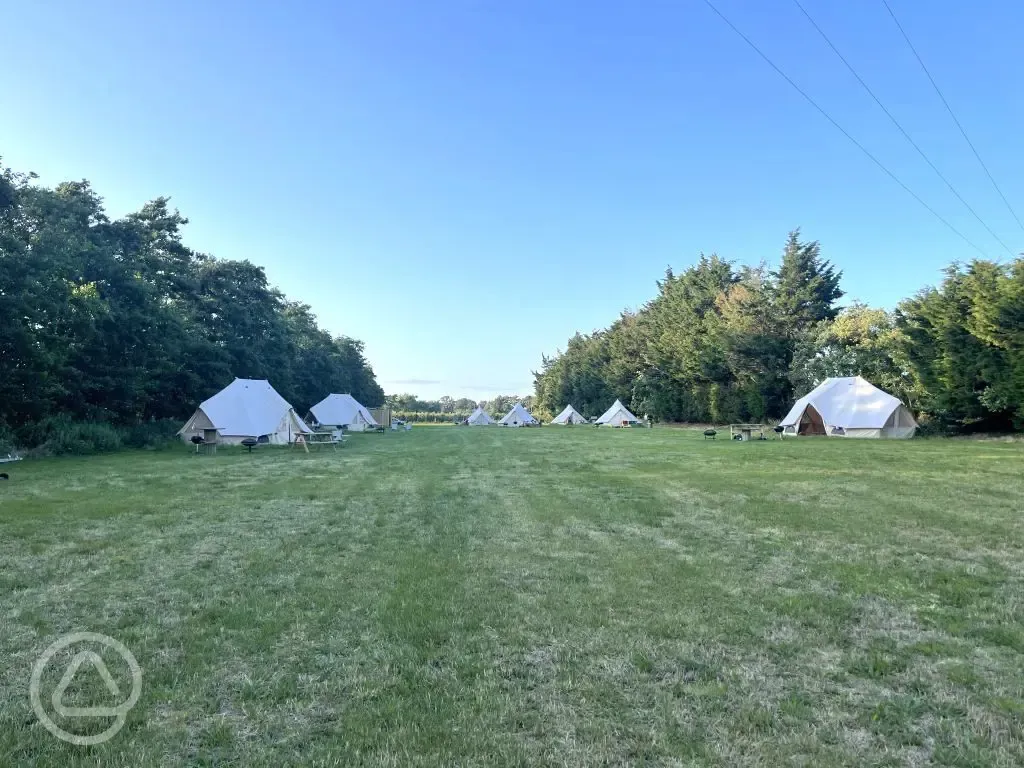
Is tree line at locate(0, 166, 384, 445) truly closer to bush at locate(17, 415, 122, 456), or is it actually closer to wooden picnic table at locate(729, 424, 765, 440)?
bush at locate(17, 415, 122, 456)

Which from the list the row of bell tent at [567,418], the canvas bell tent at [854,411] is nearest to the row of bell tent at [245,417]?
the canvas bell tent at [854,411]

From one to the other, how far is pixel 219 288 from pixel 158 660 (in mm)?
35826

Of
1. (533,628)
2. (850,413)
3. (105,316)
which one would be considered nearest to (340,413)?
(105,316)

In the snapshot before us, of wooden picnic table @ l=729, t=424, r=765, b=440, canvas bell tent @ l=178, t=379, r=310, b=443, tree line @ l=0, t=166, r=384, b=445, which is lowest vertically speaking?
wooden picnic table @ l=729, t=424, r=765, b=440

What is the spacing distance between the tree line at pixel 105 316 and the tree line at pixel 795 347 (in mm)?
30166

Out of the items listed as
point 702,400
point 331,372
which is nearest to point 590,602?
point 702,400

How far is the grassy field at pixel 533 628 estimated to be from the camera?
251cm

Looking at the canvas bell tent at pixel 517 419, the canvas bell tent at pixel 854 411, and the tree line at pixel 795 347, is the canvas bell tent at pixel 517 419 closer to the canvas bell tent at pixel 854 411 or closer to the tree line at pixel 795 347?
the tree line at pixel 795 347

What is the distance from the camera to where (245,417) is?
77.5 feet

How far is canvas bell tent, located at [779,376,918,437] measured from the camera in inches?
979

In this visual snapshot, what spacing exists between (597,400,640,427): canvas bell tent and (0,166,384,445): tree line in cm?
2894

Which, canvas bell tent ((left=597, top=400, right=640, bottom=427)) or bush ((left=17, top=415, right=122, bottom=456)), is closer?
bush ((left=17, top=415, right=122, bottom=456))

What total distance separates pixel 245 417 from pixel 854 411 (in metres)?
26.2

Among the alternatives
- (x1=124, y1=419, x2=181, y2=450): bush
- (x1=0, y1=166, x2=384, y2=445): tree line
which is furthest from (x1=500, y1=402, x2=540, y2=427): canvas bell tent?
(x1=124, y1=419, x2=181, y2=450): bush
